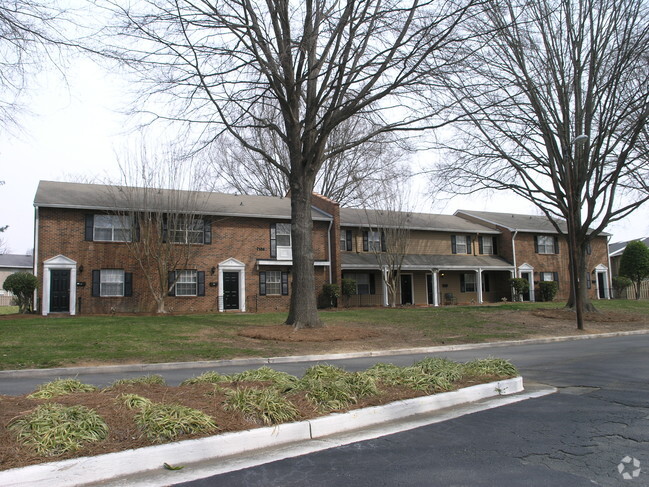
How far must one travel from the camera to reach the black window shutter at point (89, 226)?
25469mm

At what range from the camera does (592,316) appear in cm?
2383

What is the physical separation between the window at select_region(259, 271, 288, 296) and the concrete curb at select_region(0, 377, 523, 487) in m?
22.5

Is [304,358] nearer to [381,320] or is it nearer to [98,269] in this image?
[381,320]

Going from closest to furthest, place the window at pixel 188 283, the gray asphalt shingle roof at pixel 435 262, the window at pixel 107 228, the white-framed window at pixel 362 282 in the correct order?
the window at pixel 107 228
the window at pixel 188 283
the gray asphalt shingle roof at pixel 435 262
the white-framed window at pixel 362 282

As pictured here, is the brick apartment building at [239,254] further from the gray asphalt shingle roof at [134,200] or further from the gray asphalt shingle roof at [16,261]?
the gray asphalt shingle roof at [16,261]

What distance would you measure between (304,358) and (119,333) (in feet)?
19.5

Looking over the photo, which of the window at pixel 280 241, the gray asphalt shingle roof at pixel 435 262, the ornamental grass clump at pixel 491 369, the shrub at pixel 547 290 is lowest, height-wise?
the ornamental grass clump at pixel 491 369

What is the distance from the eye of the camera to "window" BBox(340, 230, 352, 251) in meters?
33.4

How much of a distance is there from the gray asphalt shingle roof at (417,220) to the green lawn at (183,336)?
371 inches

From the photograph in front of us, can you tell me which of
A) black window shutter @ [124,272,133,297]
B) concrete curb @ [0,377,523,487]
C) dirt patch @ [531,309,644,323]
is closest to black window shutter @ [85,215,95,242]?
black window shutter @ [124,272,133,297]

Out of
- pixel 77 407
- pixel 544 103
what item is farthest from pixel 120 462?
pixel 544 103

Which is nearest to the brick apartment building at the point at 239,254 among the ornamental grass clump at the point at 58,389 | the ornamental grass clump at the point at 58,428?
the ornamental grass clump at the point at 58,389

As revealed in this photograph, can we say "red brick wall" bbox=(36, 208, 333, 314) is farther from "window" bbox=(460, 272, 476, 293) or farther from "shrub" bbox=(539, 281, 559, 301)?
"shrub" bbox=(539, 281, 559, 301)

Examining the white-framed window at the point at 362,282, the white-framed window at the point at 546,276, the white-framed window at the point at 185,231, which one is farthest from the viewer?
the white-framed window at the point at 546,276
